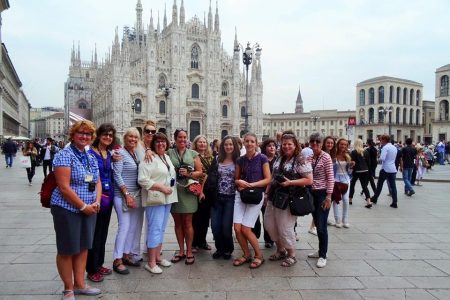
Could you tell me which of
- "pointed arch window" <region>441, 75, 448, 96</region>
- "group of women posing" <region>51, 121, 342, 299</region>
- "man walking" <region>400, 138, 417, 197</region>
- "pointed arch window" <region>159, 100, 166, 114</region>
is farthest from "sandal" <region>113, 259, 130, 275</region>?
"pointed arch window" <region>441, 75, 448, 96</region>

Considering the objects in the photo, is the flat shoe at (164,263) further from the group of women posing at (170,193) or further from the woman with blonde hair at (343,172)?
the woman with blonde hair at (343,172)

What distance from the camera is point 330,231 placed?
6.29 meters

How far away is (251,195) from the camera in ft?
14.2

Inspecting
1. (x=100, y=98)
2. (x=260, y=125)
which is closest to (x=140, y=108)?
(x=100, y=98)

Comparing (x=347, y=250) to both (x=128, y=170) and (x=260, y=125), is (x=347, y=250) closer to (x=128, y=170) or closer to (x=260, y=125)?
(x=128, y=170)

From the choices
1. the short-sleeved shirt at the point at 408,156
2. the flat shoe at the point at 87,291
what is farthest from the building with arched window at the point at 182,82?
the flat shoe at the point at 87,291

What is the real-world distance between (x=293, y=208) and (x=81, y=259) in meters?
2.46

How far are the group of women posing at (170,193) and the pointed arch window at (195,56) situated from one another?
47015 millimetres

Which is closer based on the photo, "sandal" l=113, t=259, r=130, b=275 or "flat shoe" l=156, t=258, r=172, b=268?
"sandal" l=113, t=259, r=130, b=275

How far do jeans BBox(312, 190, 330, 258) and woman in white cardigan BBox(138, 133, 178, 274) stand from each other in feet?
6.08

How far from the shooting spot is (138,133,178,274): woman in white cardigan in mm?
4121

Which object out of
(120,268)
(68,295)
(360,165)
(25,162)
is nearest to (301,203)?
(120,268)

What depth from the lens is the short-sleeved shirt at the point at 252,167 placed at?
174 inches

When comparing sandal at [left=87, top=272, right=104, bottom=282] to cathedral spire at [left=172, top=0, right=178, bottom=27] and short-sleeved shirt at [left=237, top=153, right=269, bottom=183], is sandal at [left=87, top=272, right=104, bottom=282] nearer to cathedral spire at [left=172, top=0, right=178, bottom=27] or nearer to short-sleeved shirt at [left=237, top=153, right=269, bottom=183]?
short-sleeved shirt at [left=237, top=153, right=269, bottom=183]
